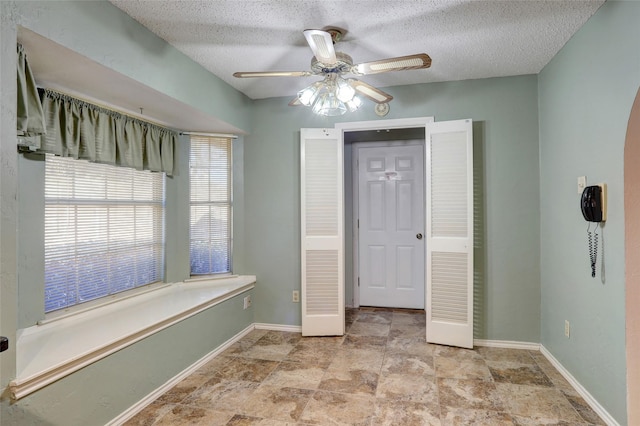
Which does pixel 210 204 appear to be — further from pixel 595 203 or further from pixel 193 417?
pixel 595 203

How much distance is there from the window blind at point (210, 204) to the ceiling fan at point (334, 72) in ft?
4.91

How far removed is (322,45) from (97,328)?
2.22 m

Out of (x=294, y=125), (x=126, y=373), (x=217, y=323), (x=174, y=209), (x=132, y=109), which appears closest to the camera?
(x=126, y=373)

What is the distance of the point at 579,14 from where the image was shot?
2141mm

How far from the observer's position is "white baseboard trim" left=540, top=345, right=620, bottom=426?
202 centimetres

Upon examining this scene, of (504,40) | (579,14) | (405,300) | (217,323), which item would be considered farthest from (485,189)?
(217,323)

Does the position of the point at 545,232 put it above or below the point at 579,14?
Answer: below

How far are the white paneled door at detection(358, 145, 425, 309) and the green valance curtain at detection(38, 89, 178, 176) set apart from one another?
7.98 ft

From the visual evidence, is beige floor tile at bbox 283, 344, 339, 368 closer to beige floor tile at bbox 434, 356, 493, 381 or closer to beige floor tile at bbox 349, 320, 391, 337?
beige floor tile at bbox 349, 320, 391, 337

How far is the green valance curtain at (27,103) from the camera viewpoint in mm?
1656

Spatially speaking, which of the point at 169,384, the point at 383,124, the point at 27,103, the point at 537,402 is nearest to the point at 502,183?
the point at 383,124

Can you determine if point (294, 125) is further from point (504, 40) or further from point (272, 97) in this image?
point (504, 40)

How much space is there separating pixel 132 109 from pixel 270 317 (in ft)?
7.83

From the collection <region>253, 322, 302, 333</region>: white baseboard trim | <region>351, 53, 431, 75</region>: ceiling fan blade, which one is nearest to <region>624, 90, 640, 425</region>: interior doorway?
<region>351, 53, 431, 75</region>: ceiling fan blade
